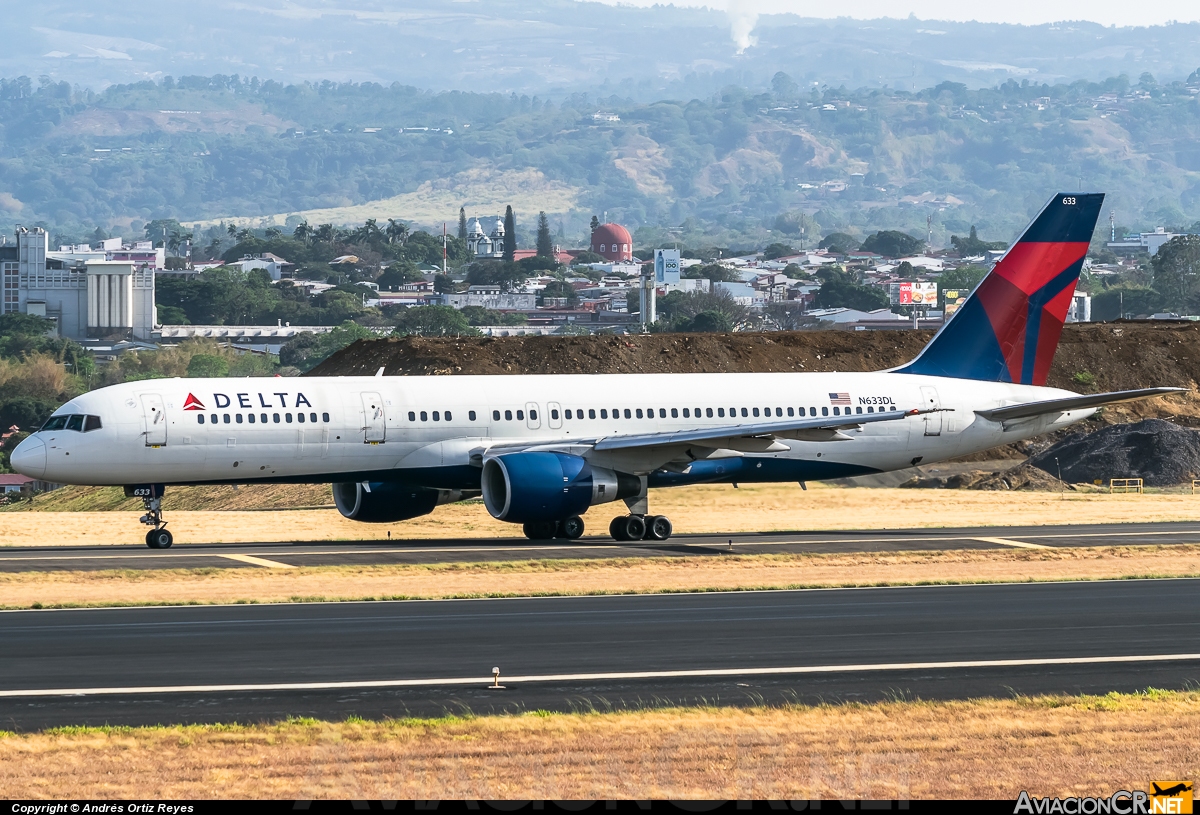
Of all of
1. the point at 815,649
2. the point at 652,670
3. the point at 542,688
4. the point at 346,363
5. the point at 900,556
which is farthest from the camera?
the point at 346,363

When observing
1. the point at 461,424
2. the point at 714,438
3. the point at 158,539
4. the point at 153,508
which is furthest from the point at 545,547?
the point at 153,508

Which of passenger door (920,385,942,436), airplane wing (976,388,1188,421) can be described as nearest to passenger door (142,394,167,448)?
passenger door (920,385,942,436)

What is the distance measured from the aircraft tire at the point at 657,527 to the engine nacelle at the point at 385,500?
493 cm

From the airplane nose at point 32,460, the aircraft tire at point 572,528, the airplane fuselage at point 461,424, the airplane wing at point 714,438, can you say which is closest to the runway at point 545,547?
the aircraft tire at point 572,528

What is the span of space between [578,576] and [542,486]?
5861mm

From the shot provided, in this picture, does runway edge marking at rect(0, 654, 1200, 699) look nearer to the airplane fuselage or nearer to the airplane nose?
the airplane fuselage

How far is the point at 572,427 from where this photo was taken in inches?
1809

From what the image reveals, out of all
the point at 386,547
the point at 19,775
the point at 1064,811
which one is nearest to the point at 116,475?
the point at 386,547

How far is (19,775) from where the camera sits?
17.3 meters

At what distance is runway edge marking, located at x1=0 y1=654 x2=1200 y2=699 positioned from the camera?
22562mm

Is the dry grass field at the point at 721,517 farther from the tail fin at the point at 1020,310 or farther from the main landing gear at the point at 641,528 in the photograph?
the tail fin at the point at 1020,310

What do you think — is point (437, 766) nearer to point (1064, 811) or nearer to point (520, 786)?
point (520, 786)

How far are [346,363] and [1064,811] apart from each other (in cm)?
7681

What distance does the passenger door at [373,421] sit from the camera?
143 feet
